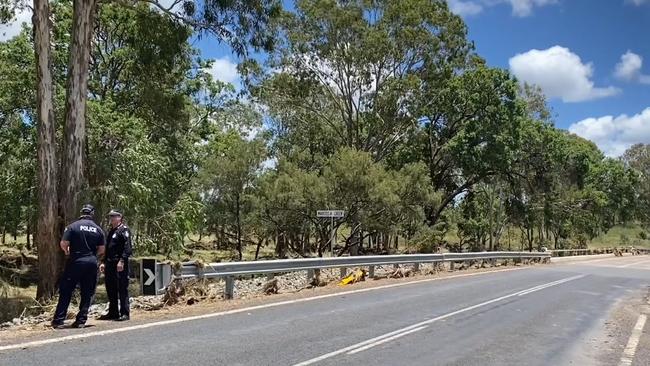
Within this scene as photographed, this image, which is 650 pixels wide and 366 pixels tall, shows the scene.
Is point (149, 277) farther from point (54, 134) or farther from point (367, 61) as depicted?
point (367, 61)

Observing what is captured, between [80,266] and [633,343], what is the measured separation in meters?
Answer: 8.93

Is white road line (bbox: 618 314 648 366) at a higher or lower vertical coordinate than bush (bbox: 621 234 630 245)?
lower

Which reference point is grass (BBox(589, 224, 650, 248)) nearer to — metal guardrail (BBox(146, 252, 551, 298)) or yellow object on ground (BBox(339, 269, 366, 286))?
metal guardrail (BBox(146, 252, 551, 298))

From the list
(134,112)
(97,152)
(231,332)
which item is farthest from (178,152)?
(231,332)

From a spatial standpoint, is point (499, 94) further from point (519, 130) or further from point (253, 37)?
point (253, 37)

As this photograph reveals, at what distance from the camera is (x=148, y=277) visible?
11062 mm

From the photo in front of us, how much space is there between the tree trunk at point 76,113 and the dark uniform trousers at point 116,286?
251 inches

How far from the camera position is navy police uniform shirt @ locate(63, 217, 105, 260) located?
885 cm

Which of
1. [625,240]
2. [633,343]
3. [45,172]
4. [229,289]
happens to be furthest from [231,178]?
[625,240]

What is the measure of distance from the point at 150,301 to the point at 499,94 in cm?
3232

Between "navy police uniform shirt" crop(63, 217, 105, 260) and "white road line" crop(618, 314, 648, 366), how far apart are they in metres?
7.70

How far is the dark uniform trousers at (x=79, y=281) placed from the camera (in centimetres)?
891

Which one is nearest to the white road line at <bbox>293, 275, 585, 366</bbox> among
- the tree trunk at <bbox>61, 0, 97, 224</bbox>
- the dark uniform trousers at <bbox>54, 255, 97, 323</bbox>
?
the dark uniform trousers at <bbox>54, 255, 97, 323</bbox>

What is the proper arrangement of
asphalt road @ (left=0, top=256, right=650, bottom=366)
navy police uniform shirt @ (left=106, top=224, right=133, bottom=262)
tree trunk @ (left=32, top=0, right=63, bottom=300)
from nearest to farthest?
asphalt road @ (left=0, top=256, right=650, bottom=366) < navy police uniform shirt @ (left=106, top=224, right=133, bottom=262) < tree trunk @ (left=32, top=0, right=63, bottom=300)
